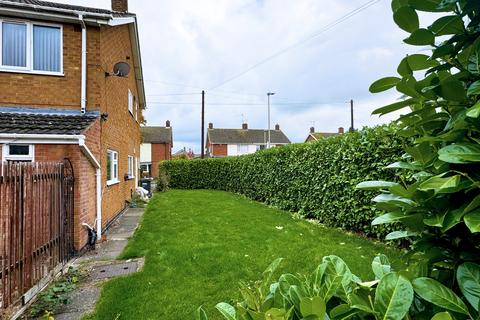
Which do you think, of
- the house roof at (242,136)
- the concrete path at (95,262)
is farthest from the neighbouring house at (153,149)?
the concrete path at (95,262)

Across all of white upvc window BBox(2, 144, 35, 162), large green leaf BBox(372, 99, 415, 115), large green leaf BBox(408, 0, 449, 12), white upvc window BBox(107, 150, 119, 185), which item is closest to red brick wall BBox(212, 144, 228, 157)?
white upvc window BBox(107, 150, 119, 185)

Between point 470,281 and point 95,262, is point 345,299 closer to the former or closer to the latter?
point 470,281

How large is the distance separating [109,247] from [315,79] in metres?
11.9

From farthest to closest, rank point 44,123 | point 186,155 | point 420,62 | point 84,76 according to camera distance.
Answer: point 186,155 → point 84,76 → point 44,123 → point 420,62

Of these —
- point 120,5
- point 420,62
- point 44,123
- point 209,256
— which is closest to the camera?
point 420,62

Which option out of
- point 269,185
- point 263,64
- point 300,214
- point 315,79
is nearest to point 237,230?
point 300,214

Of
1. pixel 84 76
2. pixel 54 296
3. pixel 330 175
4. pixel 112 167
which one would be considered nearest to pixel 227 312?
pixel 54 296

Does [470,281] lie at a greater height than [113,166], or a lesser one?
lesser

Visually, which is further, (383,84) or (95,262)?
(95,262)

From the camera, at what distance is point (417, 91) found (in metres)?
1.08

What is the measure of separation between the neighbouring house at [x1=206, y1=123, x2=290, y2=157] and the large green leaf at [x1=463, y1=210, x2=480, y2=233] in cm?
4732

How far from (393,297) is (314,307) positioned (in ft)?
0.76

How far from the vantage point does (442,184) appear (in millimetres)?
885

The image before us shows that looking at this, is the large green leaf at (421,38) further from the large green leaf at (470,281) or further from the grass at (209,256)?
the grass at (209,256)
